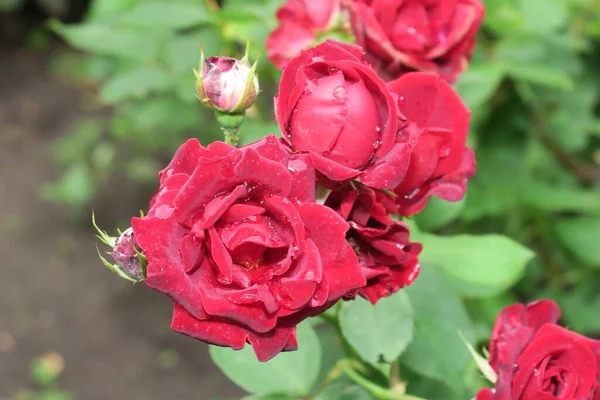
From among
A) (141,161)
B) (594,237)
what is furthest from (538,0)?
(141,161)

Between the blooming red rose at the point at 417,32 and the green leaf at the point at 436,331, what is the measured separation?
0.31 m

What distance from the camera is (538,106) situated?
200cm

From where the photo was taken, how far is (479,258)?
1163 millimetres

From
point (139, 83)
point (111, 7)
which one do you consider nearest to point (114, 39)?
point (139, 83)

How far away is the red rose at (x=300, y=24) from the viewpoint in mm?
1085

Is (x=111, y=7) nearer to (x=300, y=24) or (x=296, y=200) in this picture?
(x=300, y=24)

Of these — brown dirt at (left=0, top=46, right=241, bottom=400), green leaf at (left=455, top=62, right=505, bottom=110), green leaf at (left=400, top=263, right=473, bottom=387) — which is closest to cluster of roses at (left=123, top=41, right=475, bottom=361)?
green leaf at (left=400, top=263, right=473, bottom=387)

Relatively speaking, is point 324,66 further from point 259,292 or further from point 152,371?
point 152,371

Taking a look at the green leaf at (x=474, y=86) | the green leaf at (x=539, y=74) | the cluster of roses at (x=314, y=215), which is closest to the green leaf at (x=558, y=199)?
the green leaf at (x=539, y=74)

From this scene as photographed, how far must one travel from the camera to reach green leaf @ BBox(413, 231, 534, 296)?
1.14 metres

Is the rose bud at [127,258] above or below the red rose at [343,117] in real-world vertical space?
below

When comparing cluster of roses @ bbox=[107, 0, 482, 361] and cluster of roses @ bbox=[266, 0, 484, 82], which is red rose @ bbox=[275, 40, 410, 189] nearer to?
cluster of roses @ bbox=[107, 0, 482, 361]

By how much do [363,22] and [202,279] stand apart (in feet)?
1.57

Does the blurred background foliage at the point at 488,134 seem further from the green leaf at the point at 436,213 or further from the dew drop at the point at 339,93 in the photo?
the dew drop at the point at 339,93
